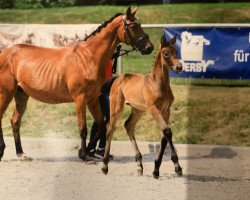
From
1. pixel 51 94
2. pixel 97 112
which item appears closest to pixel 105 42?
pixel 97 112

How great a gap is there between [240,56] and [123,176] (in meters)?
5.35

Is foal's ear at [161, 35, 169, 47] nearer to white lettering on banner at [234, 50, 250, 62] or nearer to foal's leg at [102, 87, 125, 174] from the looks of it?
foal's leg at [102, 87, 125, 174]

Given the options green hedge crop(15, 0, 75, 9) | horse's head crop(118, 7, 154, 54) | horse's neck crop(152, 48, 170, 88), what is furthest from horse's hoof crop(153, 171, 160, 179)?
green hedge crop(15, 0, 75, 9)

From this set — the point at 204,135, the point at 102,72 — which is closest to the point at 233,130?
the point at 204,135

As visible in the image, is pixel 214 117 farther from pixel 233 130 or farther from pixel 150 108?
pixel 150 108

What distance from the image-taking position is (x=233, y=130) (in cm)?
1150

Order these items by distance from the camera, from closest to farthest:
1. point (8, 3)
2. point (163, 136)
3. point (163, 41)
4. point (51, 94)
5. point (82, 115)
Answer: point (163, 41) < point (163, 136) < point (82, 115) < point (51, 94) < point (8, 3)

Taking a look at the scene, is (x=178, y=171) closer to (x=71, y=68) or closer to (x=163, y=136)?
(x=163, y=136)

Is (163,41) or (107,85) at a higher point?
(163,41)

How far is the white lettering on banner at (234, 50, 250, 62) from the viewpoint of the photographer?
12.8m

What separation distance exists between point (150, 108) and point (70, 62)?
1629 mm

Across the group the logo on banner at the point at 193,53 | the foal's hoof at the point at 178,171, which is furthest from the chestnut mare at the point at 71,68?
the logo on banner at the point at 193,53

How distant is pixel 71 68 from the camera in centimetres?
900

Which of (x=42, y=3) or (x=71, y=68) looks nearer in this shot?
(x=71, y=68)
